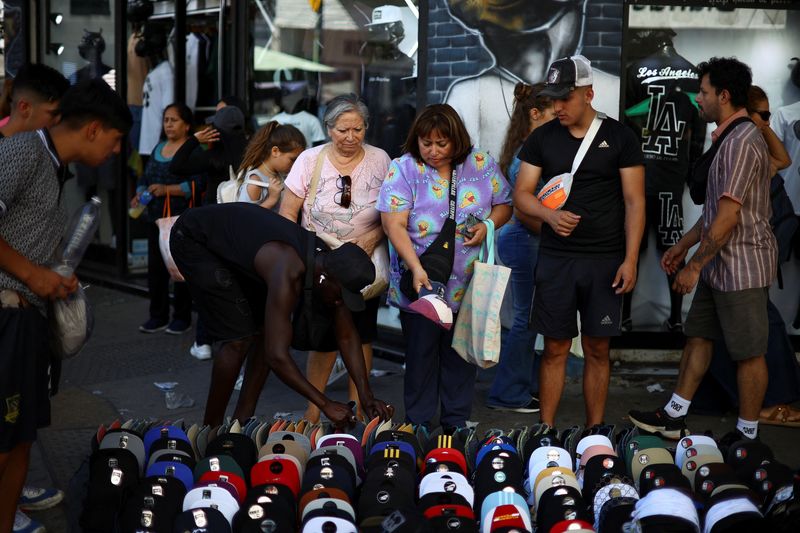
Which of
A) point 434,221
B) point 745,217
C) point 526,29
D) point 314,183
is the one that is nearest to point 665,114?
point 526,29

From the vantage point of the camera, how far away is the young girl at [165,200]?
796 centimetres

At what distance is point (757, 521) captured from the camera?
11.0 ft

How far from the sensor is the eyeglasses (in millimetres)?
5551

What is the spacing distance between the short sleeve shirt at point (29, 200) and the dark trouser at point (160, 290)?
4413mm

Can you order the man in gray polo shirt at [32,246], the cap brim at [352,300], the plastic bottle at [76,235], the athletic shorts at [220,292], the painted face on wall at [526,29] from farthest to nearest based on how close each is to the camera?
the painted face on wall at [526,29] → the athletic shorts at [220,292] → the cap brim at [352,300] → the plastic bottle at [76,235] → the man in gray polo shirt at [32,246]

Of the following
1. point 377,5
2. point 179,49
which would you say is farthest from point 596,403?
point 179,49

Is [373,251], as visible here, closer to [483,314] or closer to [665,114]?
[483,314]

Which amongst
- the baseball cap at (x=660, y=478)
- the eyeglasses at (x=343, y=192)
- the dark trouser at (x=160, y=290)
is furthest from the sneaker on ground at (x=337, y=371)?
the baseball cap at (x=660, y=478)

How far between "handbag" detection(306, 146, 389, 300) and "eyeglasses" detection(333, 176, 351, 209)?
11cm

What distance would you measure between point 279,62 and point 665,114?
11.1 ft

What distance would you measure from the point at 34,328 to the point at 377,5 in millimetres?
4796

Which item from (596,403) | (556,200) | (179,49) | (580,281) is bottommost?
(596,403)

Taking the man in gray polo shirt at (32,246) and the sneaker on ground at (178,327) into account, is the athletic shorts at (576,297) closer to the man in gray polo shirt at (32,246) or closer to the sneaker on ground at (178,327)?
the man in gray polo shirt at (32,246)

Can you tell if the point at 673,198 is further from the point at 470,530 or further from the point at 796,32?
the point at 470,530
